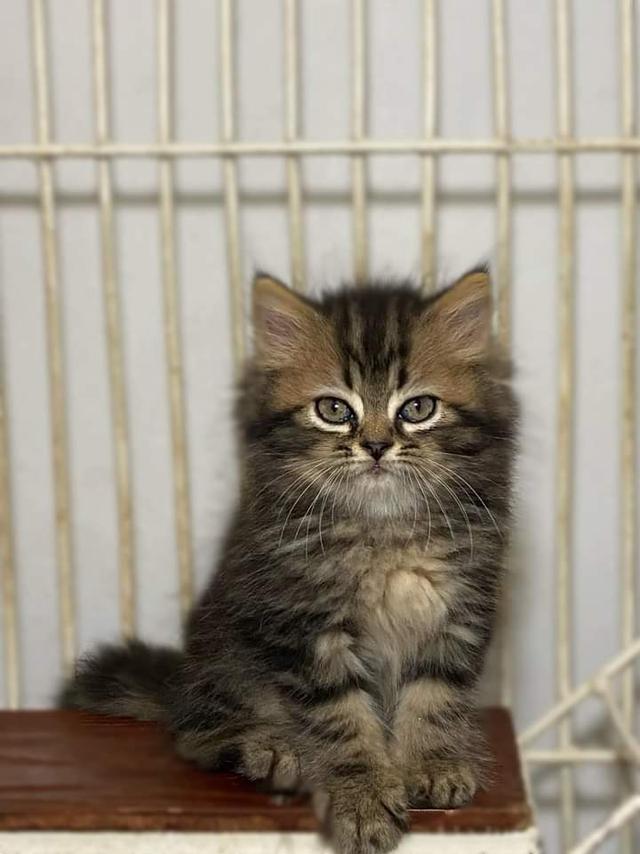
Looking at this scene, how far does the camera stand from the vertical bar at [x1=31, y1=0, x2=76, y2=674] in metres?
1.70

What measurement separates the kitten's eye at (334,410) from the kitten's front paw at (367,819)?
0.45 m

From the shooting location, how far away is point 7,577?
179 centimetres

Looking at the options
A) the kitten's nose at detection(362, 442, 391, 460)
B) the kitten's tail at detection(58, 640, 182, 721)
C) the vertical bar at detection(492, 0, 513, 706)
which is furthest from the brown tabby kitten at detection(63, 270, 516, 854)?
the vertical bar at detection(492, 0, 513, 706)

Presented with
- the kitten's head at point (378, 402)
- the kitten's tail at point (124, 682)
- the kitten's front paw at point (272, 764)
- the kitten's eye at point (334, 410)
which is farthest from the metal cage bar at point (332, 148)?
the kitten's front paw at point (272, 764)

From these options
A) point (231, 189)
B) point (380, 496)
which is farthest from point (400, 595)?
point (231, 189)

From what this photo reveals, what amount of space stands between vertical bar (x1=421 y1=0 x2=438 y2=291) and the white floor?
84 cm

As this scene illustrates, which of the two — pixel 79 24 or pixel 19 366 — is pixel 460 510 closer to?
pixel 19 366

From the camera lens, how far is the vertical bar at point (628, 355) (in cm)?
167

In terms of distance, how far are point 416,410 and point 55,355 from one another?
669mm

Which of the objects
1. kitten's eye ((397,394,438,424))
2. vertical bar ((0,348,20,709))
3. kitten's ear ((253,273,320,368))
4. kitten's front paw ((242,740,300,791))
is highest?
kitten's ear ((253,273,320,368))

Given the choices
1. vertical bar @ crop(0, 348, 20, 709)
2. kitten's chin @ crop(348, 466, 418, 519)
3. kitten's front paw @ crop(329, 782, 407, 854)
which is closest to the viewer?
kitten's front paw @ crop(329, 782, 407, 854)

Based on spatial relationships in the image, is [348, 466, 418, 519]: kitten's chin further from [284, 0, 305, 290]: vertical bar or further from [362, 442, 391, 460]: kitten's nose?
[284, 0, 305, 290]: vertical bar

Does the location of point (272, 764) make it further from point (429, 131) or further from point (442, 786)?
point (429, 131)

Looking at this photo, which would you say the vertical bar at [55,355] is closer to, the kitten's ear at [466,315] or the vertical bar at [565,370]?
the kitten's ear at [466,315]
